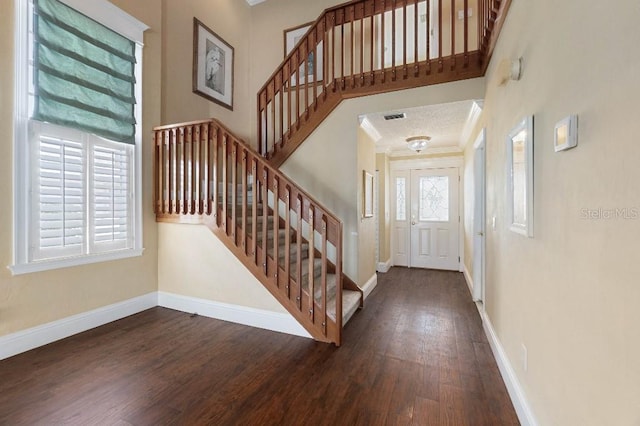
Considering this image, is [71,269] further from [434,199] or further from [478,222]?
[434,199]

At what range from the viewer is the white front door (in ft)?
17.9

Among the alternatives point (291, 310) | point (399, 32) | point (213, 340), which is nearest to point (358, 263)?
point (291, 310)

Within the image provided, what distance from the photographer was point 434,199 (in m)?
5.61

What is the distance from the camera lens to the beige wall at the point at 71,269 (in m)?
2.26

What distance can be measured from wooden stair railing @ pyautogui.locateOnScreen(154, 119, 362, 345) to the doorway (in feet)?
8.73

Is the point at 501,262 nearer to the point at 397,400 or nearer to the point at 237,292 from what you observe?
the point at 397,400

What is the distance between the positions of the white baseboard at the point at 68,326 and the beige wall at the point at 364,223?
103 inches

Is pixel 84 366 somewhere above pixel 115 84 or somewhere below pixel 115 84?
below

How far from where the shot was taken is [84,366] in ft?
7.10

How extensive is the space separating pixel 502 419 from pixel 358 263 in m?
2.07

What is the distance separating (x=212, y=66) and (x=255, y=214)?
2941 mm

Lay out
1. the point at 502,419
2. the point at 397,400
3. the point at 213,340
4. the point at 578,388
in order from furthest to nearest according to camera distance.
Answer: the point at 213,340 < the point at 397,400 < the point at 502,419 < the point at 578,388
